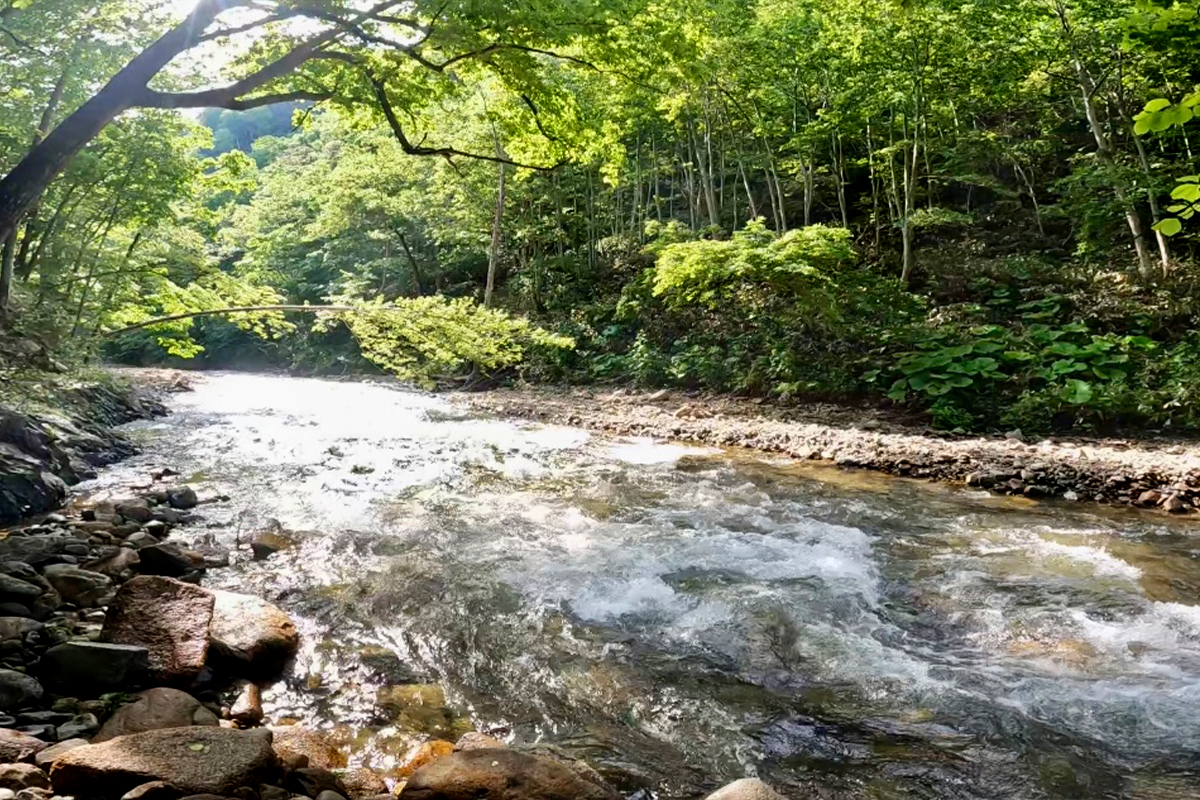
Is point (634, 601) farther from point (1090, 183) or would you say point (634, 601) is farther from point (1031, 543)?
point (1090, 183)

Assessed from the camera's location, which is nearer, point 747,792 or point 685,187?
point 747,792

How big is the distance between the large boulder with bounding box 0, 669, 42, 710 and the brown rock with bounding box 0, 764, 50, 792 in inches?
37.9

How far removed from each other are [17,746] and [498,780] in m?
2.09

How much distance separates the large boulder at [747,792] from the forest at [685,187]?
2567mm

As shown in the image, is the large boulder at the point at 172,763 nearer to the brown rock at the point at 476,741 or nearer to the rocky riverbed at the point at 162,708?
the rocky riverbed at the point at 162,708

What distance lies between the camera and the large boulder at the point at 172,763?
2.84m

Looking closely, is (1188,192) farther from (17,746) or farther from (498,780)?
(17,746)

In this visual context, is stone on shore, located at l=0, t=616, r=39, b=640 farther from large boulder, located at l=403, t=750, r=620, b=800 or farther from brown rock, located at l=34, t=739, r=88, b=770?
large boulder, located at l=403, t=750, r=620, b=800

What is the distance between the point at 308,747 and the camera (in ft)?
12.0

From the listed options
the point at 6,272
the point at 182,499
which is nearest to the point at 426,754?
the point at 182,499

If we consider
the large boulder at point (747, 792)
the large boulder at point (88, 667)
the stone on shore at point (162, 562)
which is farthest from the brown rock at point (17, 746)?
the stone on shore at point (162, 562)

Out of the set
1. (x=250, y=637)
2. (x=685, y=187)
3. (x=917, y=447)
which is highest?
(x=685, y=187)

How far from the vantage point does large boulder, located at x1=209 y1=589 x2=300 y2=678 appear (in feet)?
15.0

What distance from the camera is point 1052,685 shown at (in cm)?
460
